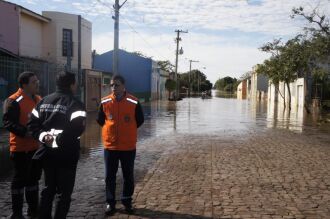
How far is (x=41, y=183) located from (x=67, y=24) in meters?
22.8

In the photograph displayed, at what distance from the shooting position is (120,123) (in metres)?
5.89

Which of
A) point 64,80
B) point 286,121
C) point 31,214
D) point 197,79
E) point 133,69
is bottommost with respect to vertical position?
point 31,214

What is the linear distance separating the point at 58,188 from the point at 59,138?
0.54m

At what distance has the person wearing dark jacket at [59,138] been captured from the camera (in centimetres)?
477

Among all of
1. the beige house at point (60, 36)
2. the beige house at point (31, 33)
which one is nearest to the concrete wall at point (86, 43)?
the beige house at point (60, 36)

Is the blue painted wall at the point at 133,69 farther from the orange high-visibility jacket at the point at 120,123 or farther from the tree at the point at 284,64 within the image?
→ the orange high-visibility jacket at the point at 120,123

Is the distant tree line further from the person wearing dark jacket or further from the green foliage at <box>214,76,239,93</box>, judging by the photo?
the green foliage at <box>214,76,239,93</box>

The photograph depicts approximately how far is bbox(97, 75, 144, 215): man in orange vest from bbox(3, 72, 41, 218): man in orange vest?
2.94 feet

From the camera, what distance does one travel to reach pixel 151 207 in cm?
614

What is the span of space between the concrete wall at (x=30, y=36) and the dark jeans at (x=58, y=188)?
2112 cm

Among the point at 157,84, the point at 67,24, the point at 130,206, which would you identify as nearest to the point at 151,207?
the point at 130,206

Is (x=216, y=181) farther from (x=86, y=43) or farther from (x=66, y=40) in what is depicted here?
(x=86, y=43)

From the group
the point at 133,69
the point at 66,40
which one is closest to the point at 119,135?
the point at 66,40

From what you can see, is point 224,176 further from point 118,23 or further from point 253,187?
point 118,23
